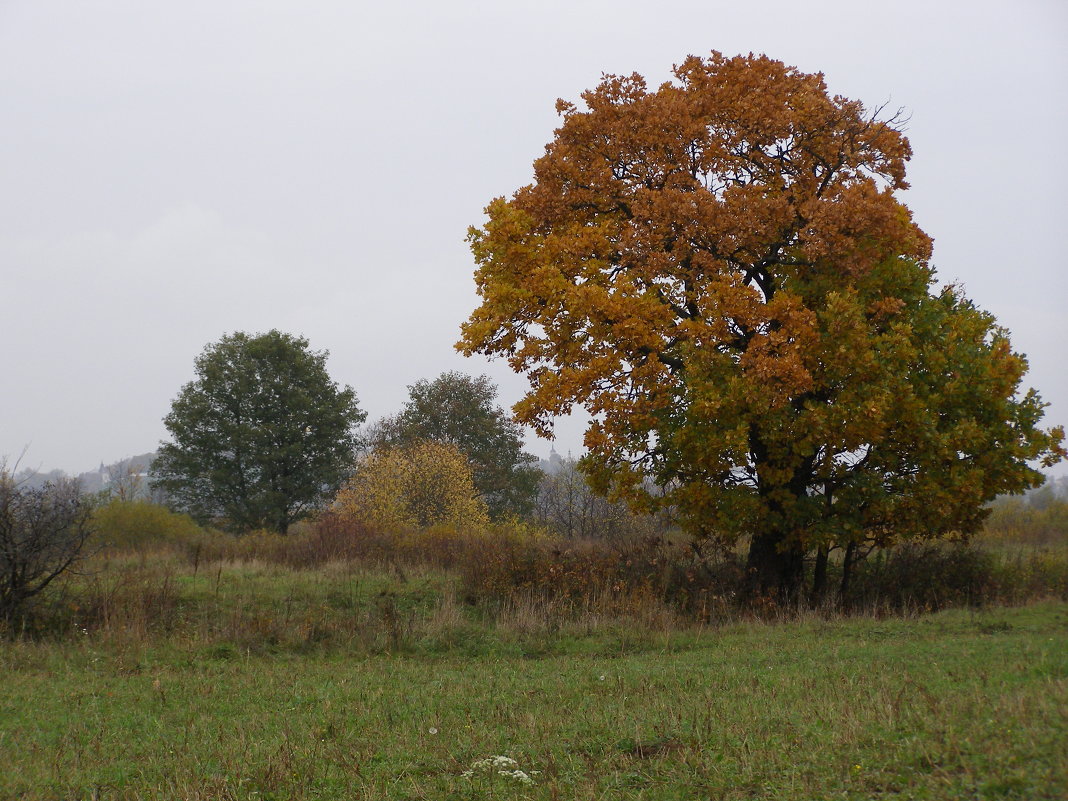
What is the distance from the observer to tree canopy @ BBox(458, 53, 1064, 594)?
13117 millimetres

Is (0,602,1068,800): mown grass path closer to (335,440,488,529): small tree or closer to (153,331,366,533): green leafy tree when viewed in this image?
(335,440,488,529): small tree

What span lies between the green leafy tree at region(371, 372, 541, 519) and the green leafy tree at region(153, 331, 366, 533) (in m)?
7.46

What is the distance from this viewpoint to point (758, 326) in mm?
13453

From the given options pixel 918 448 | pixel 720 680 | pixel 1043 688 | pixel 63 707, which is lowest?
pixel 63 707

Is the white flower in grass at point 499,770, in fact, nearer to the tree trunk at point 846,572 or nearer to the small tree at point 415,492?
the tree trunk at point 846,572

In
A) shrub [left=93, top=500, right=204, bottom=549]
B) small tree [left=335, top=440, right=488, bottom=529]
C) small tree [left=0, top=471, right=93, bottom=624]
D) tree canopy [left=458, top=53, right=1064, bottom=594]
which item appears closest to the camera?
small tree [left=0, top=471, right=93, bottom=624]

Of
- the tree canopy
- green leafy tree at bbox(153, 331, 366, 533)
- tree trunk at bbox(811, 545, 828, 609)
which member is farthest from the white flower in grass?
green leafy tree at bbox(153, 331, 366, 533)

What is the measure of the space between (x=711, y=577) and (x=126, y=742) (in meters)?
11.0

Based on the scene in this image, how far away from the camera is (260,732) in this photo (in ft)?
23.6

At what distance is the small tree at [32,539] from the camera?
38.0 ft

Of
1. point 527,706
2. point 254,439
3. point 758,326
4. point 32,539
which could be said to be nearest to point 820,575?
point 758,326

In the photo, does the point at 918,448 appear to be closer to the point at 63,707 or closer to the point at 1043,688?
the point at 1043,688

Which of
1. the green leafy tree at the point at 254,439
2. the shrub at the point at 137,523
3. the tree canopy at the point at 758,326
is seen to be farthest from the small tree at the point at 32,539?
the green leafy tree at the point at 254,439

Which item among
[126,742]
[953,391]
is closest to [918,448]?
[953,391]
